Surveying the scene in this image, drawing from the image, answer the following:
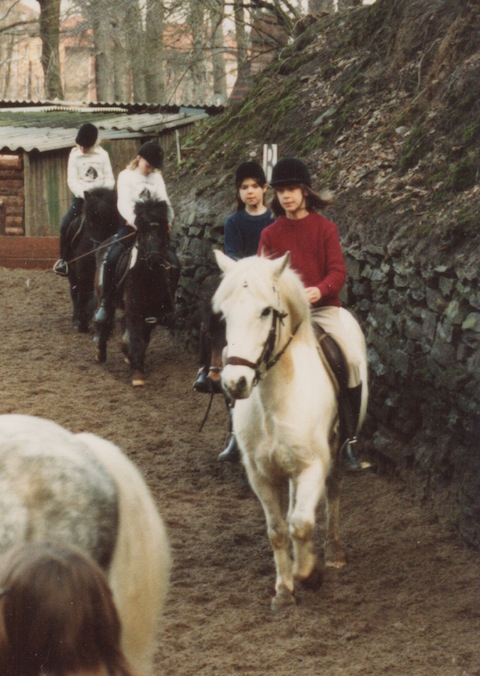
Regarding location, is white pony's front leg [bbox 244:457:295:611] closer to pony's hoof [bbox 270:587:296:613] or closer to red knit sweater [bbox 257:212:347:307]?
pony's hoof [bbox 270:587:296:613]

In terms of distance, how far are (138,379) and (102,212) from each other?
2667 mm

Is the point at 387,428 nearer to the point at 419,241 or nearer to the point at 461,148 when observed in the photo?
the point at 419,241

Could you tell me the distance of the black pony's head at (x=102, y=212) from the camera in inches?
522

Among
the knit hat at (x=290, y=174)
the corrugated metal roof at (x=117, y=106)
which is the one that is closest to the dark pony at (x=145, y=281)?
the knit hat at (x=290, y=174)

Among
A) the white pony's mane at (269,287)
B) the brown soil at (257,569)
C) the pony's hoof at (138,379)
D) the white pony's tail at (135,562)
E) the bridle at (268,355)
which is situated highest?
the white pony's mane at (269,287)

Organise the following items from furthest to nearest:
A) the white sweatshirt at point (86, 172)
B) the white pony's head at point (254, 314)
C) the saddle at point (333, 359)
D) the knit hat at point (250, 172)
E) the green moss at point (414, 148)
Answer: the white sweatshirt at point (86, 172) < the green moss at point (414, 148) < the knit hat at point (250, 172) < the saddle at point (333, 359) < the white pony's head at point (254, 314)

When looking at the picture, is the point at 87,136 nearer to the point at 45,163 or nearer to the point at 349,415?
the point at 349,415

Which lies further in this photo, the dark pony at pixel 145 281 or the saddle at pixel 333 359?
the dark pony at pixel 145 281

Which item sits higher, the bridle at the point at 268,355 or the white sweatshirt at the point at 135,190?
the white sweatshirt at the point at 135,190

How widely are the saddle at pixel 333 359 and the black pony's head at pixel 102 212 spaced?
736cm

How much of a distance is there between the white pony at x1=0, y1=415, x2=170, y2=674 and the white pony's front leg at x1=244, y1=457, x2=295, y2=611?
7.86ft

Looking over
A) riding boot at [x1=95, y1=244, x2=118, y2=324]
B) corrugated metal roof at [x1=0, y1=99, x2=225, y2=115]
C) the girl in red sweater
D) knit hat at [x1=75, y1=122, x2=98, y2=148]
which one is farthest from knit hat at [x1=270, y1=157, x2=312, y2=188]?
corrugated metal roof at [x1=0, y1=99, x2=225, y2=115]

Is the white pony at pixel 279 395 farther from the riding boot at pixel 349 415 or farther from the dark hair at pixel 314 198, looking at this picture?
the dark hair at pixel 314 198

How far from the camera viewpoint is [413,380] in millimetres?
7855
